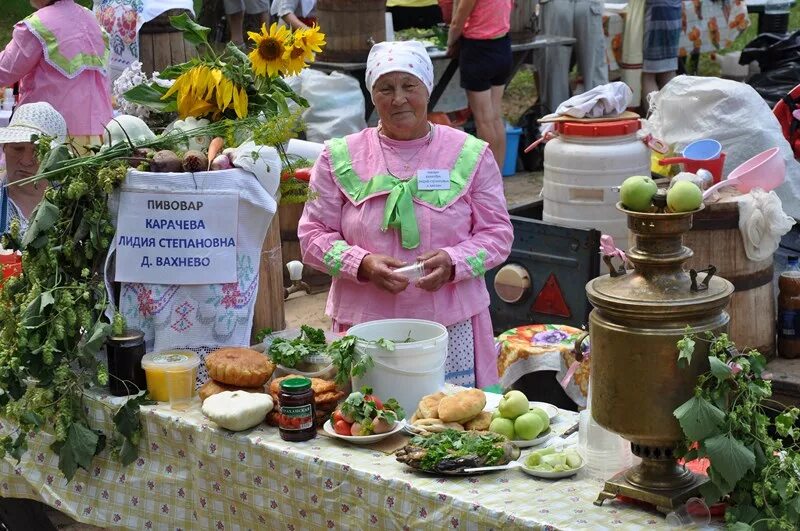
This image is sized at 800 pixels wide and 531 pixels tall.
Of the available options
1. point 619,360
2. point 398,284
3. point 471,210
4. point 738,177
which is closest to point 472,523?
point 619,360

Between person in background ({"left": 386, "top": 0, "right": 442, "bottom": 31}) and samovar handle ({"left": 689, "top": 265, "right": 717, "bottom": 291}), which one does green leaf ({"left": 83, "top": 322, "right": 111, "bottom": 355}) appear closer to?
samovar handle ({"left": 689, "top": 265, "right": 717, "bottom": 291})

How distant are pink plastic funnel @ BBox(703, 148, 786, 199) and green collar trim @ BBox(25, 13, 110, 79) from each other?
3.36 m

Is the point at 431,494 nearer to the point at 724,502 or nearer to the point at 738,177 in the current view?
the point at 724,502

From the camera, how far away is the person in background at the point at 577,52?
9875mm

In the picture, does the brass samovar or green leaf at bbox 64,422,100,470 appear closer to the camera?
the brass samovar

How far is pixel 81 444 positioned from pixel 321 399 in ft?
2.16

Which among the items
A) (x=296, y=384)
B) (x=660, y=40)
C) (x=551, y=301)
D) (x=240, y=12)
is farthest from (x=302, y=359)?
(x=240, y=12)

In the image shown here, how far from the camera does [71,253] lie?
127 inches

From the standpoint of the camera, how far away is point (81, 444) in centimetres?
308

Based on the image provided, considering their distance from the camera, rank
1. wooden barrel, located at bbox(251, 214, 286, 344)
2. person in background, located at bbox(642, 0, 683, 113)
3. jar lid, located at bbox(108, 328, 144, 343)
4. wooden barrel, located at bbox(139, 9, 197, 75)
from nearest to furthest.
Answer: jar lid, located at bbox(108, 328, 144, 343) → wooden barrel, located at bbox(251, 214, 286, 344) → wooden barrel, located at bbox(139, 9, 197, 75) → person in background, located at bbox(642, 0, 683, 113)

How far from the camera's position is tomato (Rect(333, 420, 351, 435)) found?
2.79 meters

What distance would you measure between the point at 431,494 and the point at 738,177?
8.97ft

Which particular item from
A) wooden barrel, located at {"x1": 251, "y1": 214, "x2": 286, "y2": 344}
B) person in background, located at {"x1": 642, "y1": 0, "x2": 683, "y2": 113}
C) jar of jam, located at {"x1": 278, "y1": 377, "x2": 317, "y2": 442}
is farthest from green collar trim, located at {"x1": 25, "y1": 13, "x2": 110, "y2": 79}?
person in background, located at {"x1": 642, "y1": 0, "x2": 683, "y2": 113}

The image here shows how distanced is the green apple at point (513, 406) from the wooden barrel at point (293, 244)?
3190 millimetres
